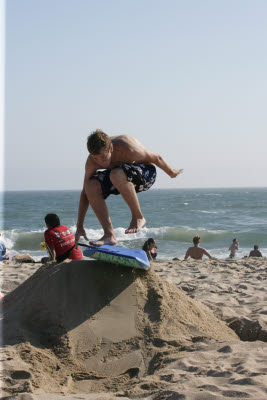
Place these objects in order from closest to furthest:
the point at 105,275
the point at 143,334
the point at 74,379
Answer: the point at 74,379 < the point at 143,334 < the point at 105,275

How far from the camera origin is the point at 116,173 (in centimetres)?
451

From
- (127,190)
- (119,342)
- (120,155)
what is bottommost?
(119,342)

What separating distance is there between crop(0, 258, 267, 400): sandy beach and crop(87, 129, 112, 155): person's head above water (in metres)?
1.19

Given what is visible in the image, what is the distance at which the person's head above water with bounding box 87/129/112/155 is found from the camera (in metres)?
4.38

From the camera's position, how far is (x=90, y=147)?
4.43 metres

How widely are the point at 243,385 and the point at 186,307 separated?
1592 millimetres

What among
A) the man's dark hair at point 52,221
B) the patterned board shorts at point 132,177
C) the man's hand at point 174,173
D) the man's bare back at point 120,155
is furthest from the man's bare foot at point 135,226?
the man's dark hair at point 52,221

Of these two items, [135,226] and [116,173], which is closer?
[116,173]

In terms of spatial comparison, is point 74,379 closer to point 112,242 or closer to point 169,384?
point 169,384

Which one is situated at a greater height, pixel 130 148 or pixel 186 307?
pixel 130 148

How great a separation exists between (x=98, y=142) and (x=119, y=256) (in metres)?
1.11

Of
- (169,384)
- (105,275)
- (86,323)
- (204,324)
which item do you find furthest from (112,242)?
(169,384)

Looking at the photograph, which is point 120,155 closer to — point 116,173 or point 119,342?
point 116,173

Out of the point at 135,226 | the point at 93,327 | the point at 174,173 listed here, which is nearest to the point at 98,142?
the point at 135,226
